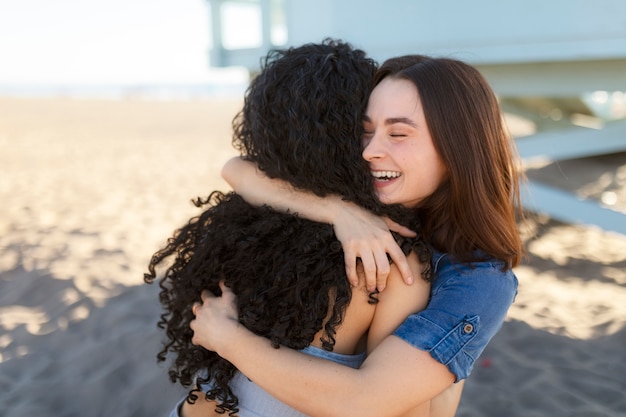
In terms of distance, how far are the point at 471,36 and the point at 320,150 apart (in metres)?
3.48

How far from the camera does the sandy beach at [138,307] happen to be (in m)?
3.34

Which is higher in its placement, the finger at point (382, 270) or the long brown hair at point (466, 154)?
the long brown hair at point (466, 154)

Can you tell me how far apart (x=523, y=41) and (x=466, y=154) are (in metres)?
3.25

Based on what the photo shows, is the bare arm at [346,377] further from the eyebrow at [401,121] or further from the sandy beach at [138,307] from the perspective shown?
the sandy beach at [138,307]

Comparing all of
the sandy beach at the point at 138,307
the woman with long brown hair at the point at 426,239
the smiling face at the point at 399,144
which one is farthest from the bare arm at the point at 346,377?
the sandy beach at the point at 138,307

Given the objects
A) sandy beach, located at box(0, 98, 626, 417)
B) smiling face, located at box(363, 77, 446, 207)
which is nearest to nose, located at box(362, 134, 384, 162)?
smiling face, located at box(363, 77, 446, 207)

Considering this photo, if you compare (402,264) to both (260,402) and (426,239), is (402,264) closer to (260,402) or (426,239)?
(426,239)

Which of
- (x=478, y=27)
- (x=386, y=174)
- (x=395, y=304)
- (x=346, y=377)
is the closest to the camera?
(x=346, y=377)

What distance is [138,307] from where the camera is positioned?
435 cm

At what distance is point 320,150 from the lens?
1.55 meters

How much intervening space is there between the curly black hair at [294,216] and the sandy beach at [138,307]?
1.70 m

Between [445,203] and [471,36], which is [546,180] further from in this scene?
[445,203]

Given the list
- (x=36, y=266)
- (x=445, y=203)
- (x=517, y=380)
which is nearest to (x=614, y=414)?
(x=517, y=380)

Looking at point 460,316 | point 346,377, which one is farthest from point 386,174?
point 346,377
